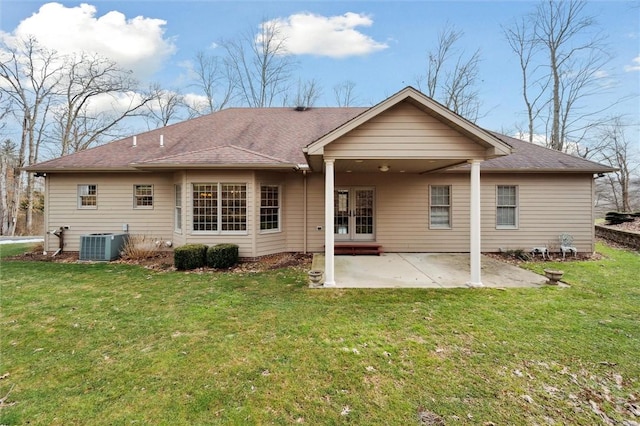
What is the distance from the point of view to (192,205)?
28.4 feet

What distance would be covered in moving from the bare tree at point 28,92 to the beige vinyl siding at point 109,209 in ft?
43.7

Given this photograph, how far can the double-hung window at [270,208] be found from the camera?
912 cm

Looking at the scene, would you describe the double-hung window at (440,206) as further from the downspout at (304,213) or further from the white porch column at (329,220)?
the white porch column at (329,220)

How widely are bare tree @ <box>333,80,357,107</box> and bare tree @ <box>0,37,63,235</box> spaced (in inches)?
763

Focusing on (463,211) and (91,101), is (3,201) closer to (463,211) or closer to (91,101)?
(91,101)

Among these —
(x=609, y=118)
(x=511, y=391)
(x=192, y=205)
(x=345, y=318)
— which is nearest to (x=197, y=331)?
(x=345, y=318)

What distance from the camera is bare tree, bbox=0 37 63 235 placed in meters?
18.5

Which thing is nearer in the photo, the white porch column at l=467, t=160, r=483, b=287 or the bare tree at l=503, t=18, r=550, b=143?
the white porch column at l=467, t=160, r=483, b=287

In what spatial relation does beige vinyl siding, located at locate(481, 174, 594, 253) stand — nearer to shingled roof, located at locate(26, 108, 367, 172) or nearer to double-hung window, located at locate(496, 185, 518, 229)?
double-hung window, located at locate(496, 185, 518, 229)

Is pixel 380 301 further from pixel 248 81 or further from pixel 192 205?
pixel 248 81

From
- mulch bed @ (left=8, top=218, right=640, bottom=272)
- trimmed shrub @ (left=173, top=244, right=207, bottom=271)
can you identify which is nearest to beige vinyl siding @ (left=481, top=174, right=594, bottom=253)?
mulch bed @ (left=8, top=218, right=640, bottom=272)

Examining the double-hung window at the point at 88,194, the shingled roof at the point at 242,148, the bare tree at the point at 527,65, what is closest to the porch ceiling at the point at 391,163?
the shingled roof at the point at 242,148

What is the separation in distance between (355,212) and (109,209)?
8.65 m

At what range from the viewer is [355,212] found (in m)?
10.1
